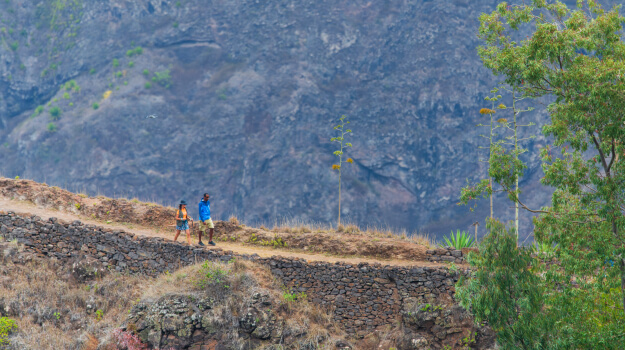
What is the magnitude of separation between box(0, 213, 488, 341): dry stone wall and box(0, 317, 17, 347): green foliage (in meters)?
2.89

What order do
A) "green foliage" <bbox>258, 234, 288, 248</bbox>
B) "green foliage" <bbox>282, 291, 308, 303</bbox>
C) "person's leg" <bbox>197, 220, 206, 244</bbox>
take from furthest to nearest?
"green foliage" <bbox>258, 234, 288, 248</bbox> < "person's leg" <bbox>197, 220, 206, 244</bbox> < "green foliage" <bbox>282, 291, 308, 303</bbox>

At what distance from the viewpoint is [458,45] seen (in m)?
109

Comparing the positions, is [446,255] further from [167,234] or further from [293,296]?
[167,234]

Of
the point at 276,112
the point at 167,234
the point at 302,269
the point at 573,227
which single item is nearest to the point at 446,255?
the point at 302,269

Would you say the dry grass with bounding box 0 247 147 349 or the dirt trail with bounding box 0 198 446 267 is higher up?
the dirt trail with bounding box 0 198 446 267

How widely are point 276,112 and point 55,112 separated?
37558 mm

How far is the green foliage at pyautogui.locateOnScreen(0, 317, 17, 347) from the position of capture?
1933 cm

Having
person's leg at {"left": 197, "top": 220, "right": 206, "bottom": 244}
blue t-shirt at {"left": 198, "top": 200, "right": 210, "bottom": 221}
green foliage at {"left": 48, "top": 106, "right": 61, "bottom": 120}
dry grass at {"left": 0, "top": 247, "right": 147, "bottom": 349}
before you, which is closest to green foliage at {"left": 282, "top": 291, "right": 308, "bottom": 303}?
person's leg at {"left": 197, "top": 220, "right": 206, "bottom": 244}

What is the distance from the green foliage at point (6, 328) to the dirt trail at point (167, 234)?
447cm

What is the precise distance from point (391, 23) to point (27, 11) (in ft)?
224

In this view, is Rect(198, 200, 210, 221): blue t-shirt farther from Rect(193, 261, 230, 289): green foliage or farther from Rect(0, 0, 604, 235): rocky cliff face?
Rect(0, 0, 604, 235): rocky cliff face

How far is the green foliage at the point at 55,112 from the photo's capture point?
11081 centimetres

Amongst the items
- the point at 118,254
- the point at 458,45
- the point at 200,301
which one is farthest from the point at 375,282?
the point at 458,45

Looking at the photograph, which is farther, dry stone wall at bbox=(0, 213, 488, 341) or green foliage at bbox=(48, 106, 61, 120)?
green foliage at bbox=(48, 106, 61, 120)
